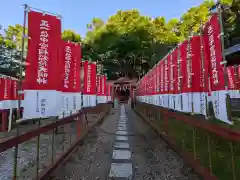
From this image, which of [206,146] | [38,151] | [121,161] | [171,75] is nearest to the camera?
[38,151]

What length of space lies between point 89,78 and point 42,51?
6.05 metres

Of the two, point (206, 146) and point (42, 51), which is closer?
point (42, 51)

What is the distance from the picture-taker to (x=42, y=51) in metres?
3.82

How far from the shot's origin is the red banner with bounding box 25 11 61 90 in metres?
3.62

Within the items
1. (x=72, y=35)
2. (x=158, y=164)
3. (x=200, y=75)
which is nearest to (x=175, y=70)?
(x=200, y=75)

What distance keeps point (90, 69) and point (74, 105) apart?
3.91 meters

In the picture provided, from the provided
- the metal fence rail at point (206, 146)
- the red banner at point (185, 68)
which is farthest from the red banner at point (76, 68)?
the red banner at point (185, 68)

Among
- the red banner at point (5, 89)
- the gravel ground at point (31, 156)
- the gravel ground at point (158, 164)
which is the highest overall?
the red banner at point (5, 89)

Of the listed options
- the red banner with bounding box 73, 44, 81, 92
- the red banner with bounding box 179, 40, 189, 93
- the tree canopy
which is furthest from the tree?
the red banner with bounding box 179, 40, 189, 93

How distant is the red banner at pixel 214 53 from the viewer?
281cm

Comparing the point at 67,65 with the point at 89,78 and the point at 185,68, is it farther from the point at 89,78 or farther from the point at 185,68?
the point at 89,78

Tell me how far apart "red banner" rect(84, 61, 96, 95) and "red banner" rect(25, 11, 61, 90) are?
520 cm

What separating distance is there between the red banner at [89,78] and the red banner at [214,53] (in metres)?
6.65

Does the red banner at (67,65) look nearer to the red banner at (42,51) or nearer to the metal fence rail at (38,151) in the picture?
the metal fence rail at (38,151)
